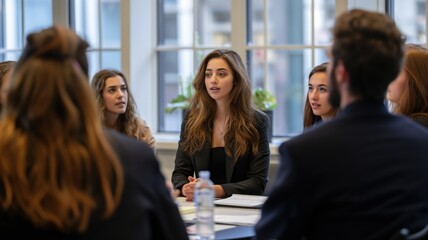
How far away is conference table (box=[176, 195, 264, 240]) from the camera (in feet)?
9.21

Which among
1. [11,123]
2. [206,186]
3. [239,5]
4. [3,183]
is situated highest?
[239,5]

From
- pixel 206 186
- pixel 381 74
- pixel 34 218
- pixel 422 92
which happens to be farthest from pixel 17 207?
pixel 422 92

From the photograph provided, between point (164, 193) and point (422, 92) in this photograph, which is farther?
point (422, 92)

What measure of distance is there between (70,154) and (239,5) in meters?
4.09

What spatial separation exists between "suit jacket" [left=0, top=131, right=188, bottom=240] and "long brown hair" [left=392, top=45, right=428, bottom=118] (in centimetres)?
189

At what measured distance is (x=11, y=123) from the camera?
1729 millimetres

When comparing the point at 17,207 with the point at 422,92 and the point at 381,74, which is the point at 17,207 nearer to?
the point at 381,74

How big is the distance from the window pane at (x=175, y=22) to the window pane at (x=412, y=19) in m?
1.62

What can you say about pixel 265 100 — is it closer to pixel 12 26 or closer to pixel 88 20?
pixel 88 20

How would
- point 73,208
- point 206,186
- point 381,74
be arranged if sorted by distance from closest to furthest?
point 73,208, point 381,74, point 206,186

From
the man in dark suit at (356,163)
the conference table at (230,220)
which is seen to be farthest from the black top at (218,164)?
the man in dark suit at (356,163)

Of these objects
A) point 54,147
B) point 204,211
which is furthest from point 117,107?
point 54,147

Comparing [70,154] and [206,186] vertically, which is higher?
[70,154]

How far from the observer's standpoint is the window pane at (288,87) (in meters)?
5.71
